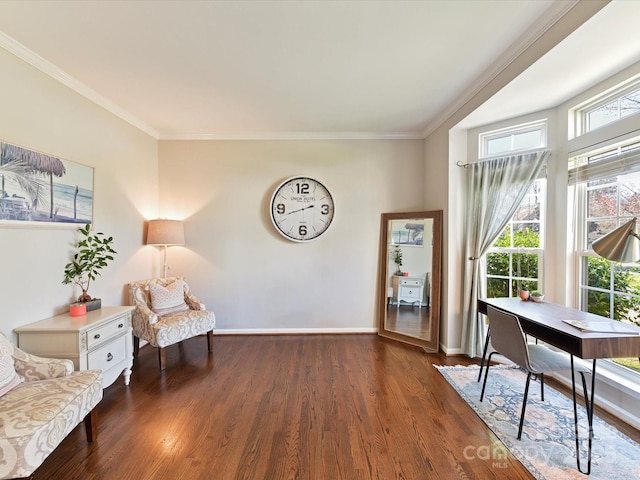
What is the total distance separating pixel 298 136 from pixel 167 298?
2.55m

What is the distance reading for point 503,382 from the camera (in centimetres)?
242

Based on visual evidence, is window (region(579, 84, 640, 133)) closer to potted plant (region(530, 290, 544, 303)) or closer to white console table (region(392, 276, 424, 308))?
potted plant (region(530, 290, 544, 303))

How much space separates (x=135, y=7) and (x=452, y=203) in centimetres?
313

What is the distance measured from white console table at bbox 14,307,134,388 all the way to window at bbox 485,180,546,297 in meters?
3.65

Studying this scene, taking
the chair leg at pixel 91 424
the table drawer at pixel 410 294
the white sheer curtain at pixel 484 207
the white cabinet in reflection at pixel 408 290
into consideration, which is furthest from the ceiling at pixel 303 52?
the chair leg at pixel 91 424

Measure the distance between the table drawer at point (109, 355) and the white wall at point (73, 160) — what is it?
0.54 m

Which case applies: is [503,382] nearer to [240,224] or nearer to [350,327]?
[350,327]

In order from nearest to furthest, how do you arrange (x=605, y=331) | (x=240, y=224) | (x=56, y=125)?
(x=605, y=331), (x=56, y=125), (x=240, y=224)

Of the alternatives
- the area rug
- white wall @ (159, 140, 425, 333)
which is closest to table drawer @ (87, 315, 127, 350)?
white wall @ (159, 140, 425, 333)

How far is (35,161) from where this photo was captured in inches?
80.9

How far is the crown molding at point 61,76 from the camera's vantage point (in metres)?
1.90

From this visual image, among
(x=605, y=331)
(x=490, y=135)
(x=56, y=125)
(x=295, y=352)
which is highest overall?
(x=490, y=135)

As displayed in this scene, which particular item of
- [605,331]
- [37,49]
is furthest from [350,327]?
[37,49]

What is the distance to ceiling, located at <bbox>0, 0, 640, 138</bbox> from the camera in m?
1.62
